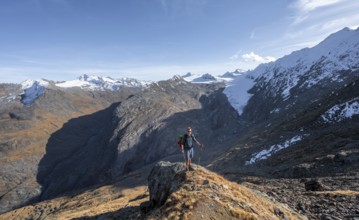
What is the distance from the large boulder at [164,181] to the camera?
64.5 ft

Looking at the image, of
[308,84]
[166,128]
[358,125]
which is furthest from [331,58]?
[358,125]

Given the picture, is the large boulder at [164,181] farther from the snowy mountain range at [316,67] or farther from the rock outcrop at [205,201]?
the snowy mountain range at [316,67]

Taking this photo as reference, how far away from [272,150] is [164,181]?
49154 millimetres

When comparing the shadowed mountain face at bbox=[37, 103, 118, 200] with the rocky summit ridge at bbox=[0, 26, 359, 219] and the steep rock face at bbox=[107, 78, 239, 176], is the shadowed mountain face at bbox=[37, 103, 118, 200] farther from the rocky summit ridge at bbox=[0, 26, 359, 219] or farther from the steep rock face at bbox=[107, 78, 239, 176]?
the steep rock face at bbox=[107, 78, 239, 176]

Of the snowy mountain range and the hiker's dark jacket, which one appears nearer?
the hiker's dark jacket

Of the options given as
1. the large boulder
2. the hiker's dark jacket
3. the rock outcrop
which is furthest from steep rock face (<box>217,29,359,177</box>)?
the large boulder

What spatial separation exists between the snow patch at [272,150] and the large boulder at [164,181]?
147ft

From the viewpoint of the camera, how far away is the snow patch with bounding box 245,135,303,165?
64.5 m

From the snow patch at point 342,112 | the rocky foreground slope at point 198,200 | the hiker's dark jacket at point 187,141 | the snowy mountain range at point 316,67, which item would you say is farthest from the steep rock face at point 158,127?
the rocky foreground slope at point 198,200

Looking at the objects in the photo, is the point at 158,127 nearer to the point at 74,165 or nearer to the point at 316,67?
the point at 74,165

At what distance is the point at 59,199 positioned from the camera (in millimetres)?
110188

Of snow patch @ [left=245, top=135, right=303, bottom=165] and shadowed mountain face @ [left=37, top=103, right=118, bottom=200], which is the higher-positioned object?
snow patch @ [left=245, top=135, right=303, bottom=165]

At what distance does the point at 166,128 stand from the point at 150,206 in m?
132

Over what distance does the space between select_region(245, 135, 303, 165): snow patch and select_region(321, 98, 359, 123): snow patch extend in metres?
7.41
